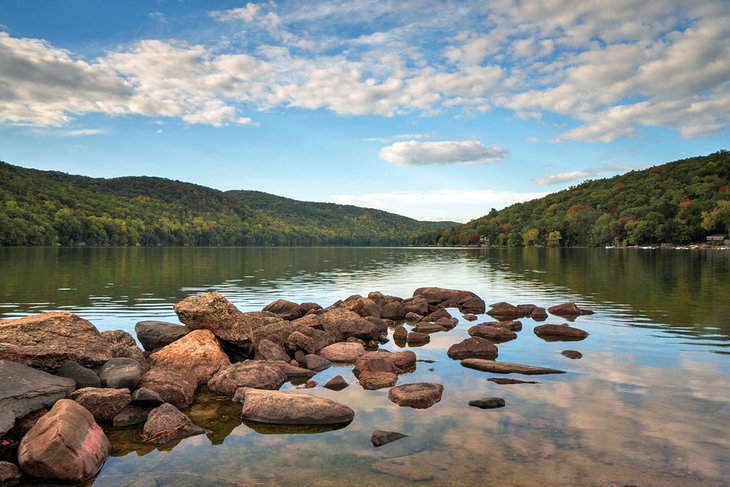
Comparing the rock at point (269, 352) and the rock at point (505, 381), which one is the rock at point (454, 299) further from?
the rock at point (505, 381)

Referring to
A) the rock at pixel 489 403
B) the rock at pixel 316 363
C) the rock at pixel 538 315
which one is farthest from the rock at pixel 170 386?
the rock at pixel 538 315

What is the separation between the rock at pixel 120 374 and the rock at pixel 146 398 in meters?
0.98

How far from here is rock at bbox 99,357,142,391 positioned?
1404 cm

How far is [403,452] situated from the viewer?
10.8 metres

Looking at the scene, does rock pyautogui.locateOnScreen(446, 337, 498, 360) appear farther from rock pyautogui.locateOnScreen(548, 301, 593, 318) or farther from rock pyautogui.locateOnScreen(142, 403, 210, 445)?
rock pyautogui.locateOnScreen(548, 301, 593, 318)

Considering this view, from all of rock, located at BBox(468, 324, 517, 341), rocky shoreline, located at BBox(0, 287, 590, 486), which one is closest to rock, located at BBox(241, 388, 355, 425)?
rocky shoreline, located at BBox(0, 287, 590, 486)

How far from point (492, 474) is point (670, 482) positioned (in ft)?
→ 10.4

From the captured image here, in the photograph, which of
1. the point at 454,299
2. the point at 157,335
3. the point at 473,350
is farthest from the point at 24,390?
the point at 454,299

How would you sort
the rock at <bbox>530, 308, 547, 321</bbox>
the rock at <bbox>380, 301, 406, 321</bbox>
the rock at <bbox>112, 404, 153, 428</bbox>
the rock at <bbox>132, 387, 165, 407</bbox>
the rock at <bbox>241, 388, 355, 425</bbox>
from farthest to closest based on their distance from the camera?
the rock at <bbox>380, 301, 406, 321</bbox>, the rock at <bbox>530, 308, 547, 321</bbox>, the rock at <bbox>132, 387, 165, 407</bbox>, the rock at <bbox>241, 388, 355, 425</bbox>, the rock at <bbox>112, 404, 153, 428</bbox>

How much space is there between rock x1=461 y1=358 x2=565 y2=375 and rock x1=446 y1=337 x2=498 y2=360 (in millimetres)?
1677

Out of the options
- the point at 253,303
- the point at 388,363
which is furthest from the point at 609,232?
the point at 388,363

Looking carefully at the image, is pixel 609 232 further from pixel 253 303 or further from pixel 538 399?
pixel 538 399

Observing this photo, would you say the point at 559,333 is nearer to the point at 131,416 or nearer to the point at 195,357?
the point at 195,357

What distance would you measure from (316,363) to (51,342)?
8.45 meters
